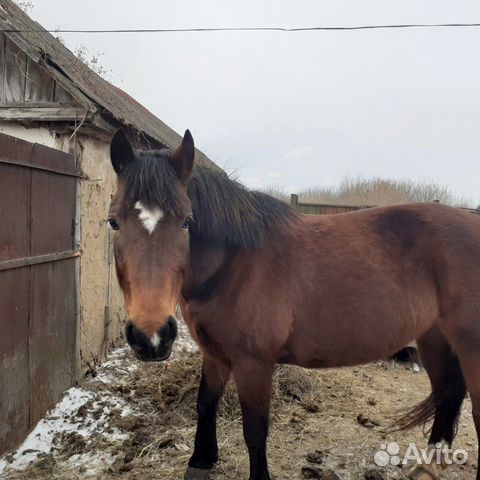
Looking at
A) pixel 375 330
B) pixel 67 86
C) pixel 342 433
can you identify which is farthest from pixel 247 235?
pixel 67 86

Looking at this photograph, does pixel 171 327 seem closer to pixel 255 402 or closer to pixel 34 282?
pixel 255 402

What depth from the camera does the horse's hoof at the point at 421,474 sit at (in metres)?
2.95

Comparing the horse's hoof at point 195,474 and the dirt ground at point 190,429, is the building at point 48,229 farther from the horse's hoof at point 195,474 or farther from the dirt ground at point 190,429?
the horse's hoof at point 195,474

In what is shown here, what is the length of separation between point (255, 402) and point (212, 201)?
1.25 meters

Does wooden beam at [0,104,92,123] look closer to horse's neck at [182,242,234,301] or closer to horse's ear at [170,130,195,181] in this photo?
horse's ear at [170,130,195,181]

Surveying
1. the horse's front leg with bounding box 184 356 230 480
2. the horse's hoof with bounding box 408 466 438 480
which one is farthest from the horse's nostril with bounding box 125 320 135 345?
the horse's hoof with bounding box 408 466 438 480

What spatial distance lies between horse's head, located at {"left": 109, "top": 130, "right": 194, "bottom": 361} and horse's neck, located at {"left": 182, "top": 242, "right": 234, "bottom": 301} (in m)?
0.40

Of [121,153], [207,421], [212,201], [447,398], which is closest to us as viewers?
[121,153]

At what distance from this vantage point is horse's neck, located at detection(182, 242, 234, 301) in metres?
2.48

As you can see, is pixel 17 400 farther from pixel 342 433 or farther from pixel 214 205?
pixel 342 433

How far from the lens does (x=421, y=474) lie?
296 cm

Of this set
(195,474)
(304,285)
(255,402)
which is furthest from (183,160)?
(195,474)
